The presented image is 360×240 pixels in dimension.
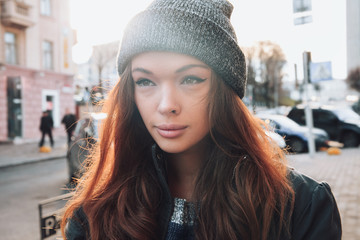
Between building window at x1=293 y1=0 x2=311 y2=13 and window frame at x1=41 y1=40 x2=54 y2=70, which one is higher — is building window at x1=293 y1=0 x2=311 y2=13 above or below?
below

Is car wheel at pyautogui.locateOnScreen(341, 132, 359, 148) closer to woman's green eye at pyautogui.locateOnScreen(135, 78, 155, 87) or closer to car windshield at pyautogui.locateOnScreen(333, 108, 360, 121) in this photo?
car windshield at pyautogui.locateOnScreen(333, 108, 360, 121)

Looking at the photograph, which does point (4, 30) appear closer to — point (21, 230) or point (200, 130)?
point (21, 230)

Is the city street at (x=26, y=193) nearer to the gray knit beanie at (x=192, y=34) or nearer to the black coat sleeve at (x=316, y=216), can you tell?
the gray knit beanie at (x=192, y=34)

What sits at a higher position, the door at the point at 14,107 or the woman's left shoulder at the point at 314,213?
the door at the point at 14,107

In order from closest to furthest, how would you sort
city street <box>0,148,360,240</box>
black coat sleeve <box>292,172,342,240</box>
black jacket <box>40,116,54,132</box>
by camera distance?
black coat sleeve <box>292,172,342,240</box> < city street <box>0,148,360,240</box> < black jacket <box>40,116,54,132</box>

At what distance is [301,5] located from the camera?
2.98 m

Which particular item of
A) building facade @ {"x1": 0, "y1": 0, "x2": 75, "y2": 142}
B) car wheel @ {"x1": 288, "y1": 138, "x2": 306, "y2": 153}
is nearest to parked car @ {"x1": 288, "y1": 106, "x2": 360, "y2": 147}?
car wheel @ {"x1": 288, "y1": 138, "x2": 306, "y2": 153}

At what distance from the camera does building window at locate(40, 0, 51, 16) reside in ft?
64.5

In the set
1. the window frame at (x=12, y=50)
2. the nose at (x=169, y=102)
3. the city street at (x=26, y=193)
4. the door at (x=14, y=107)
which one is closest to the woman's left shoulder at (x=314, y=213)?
the nose at (x=169, y=102)

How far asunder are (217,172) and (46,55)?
2082 cm

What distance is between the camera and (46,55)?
1989cm

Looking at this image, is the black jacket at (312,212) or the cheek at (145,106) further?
the cheek at (145,106)

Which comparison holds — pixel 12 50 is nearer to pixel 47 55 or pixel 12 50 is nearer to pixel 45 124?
pixel 47 55

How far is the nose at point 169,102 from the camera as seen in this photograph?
4.30 ft
